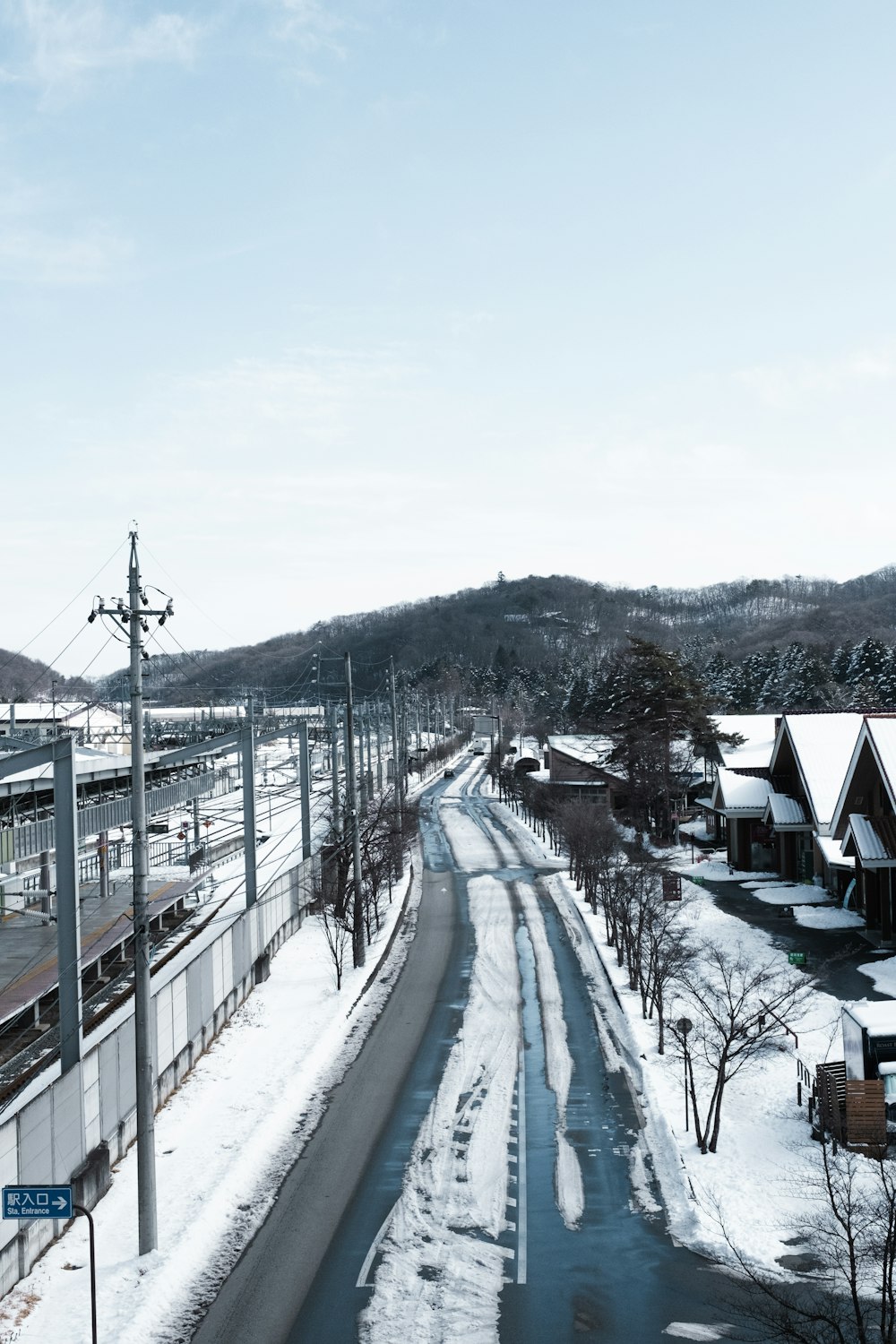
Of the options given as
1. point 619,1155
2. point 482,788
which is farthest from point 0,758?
point 482,788

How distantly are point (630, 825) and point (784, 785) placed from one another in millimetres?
17692

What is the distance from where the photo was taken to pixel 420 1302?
11852 mm

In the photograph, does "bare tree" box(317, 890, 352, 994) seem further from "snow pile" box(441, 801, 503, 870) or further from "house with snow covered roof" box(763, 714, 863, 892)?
"house with snow covered roof" box(763, 714, 863, 892)

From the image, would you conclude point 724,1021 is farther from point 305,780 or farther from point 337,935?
point 305,780

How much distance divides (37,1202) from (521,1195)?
7.30 metres

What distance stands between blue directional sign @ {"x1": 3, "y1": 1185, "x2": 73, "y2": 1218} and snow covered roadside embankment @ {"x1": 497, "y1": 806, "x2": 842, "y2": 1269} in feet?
25.6

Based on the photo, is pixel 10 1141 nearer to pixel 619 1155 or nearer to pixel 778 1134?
pixel 619 1155

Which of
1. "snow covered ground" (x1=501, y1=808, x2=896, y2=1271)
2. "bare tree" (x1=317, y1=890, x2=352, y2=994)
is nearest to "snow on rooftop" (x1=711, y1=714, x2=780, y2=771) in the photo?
"bare tree" (x1=317, y1=890, x2=352, y2=994)

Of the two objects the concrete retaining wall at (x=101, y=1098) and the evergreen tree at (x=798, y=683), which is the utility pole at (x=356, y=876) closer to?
the concrete retaining wall at (x=101, y=1098)

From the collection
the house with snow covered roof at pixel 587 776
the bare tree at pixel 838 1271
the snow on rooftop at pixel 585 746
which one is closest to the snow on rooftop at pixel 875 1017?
the bare tree at pixel 838 1271

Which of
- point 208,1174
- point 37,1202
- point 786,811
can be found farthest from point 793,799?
point 37,1202

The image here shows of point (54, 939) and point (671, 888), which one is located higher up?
point (54, 939)

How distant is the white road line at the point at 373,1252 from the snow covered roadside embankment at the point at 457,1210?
0.08 metres

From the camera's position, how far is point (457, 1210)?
1432 centimetres
